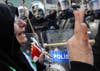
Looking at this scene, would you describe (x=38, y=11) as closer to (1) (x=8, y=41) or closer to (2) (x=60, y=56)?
(2) (x=60, y=56)

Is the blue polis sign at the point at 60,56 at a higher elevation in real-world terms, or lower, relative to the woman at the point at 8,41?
lower

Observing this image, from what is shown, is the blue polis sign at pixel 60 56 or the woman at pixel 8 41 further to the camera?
the blue polis sign at pixel 60 56

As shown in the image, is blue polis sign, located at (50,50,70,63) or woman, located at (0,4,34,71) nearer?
woman, located at (0,4,34,71)

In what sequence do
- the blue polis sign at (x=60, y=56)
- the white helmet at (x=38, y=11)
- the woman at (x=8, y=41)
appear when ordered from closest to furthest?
the woman at (x=8, y=41) → the blue polis sign at (x=60, y=56) → the white helmet at (x=38, y=11)

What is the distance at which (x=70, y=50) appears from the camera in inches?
33.9

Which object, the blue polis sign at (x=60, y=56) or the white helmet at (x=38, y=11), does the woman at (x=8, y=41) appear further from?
the white helmet at (x=38, y=11)

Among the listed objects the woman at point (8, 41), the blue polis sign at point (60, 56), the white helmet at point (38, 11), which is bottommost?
the blue polis sign at point (60, 56)

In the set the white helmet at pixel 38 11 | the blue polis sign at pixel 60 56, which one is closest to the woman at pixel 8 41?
the blue polis sign at pixel 60 56

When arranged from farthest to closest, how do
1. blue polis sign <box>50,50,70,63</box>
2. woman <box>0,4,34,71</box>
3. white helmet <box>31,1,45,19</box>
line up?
white helmet <box>31,1,45,19</box> → blue polis sign <box>50,50,70,63</box> → woman <box>0,4,34,71</box>

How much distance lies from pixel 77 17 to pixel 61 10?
2.62 metres

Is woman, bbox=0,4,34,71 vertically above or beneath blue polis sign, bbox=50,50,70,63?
above

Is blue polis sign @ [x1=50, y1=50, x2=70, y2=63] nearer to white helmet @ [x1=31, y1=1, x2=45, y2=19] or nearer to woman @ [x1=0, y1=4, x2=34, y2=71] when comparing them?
woman @ [x1=0, y1=4, x2=34, y2=71]

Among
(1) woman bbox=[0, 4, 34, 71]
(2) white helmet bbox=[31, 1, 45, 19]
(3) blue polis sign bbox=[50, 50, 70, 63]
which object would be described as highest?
(1) woman bbox=[0, 4, 34, 71]

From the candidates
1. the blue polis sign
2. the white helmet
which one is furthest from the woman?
the white helmet
